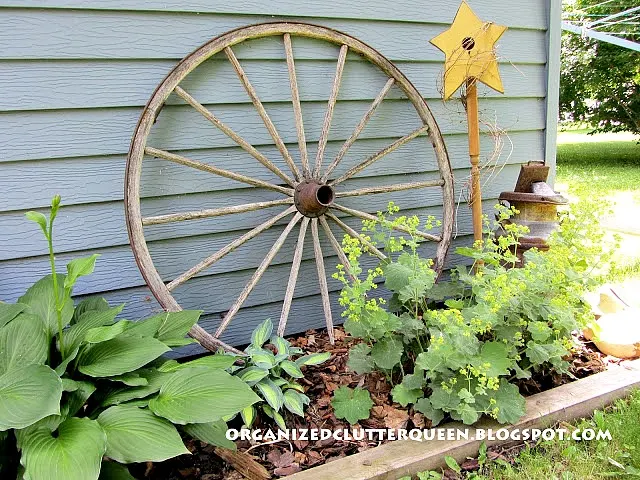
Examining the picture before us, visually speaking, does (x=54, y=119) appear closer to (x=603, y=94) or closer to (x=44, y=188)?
(x=44, y=188)

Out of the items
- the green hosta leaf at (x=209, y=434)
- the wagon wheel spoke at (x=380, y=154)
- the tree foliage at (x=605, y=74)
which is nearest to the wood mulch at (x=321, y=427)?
the green hosta leaf at (x=209, y=434)

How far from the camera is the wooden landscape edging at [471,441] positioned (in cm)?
152

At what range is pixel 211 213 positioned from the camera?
6.84ft

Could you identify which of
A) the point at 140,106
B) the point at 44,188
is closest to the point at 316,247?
the point at 140,106

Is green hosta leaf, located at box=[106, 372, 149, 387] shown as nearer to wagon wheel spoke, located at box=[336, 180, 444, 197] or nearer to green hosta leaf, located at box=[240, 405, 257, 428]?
green hosta leaf, located at box=[240, 405, 257, 428]

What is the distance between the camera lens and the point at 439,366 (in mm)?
1723

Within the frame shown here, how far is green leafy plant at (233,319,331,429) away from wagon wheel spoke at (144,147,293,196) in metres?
0.57

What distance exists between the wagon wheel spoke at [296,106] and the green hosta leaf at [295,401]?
902 mm

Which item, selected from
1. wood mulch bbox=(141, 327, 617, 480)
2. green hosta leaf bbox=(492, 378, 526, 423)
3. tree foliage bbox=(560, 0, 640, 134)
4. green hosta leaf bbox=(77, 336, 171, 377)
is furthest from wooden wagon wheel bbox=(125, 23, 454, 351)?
tree foliage bbox=(560, 0, 640, 134)

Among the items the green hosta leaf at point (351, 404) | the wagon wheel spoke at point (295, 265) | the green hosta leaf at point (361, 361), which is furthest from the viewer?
the wagon wheel spoke at point (295, 265)

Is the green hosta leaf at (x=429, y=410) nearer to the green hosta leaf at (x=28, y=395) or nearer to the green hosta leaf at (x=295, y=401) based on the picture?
the green hosta leaf at (x=295, y=401)

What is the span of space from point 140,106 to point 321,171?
797 millimetres

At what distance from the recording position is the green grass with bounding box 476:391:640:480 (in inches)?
62.4

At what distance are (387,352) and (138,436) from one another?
848 mm
